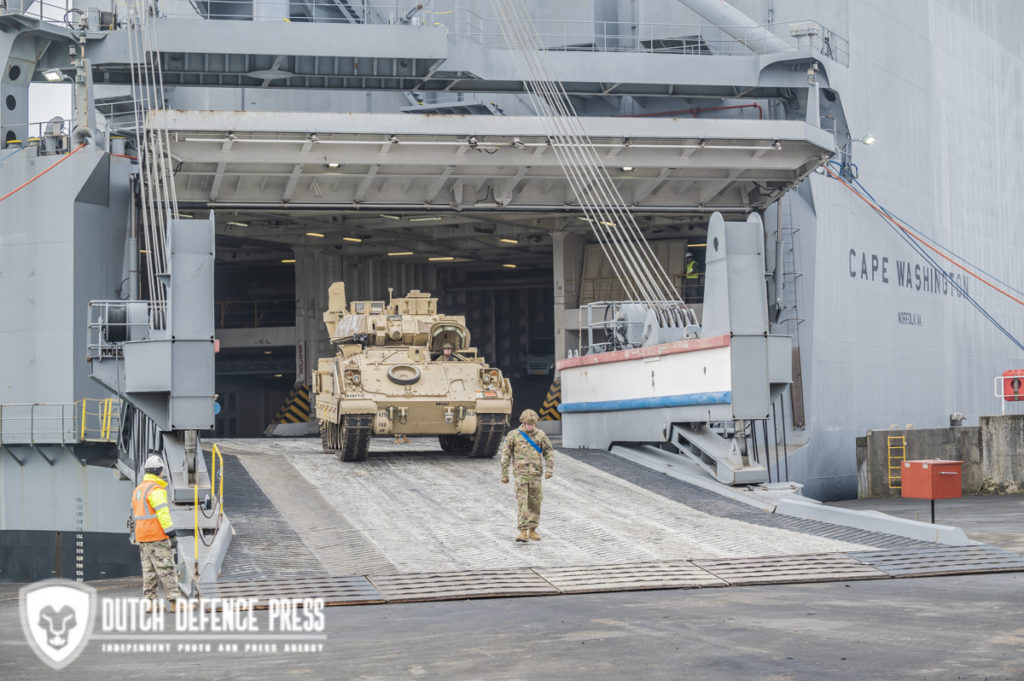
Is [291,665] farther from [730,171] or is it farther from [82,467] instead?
[730,171]

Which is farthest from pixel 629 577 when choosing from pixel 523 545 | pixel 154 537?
pixel 154 537

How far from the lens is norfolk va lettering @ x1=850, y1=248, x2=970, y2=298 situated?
95.7 feet

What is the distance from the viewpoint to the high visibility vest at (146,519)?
1085 cm

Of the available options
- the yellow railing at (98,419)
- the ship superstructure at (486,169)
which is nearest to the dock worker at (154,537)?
the ship superstructure at (486,169)

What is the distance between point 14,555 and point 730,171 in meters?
16.7

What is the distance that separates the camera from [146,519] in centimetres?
1084

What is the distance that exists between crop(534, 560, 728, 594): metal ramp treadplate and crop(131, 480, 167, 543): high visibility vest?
3513mm

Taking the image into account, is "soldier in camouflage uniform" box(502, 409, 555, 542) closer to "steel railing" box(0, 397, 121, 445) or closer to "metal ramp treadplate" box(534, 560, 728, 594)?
"metal ramp treadplate" box(534, 560, 728, 594)

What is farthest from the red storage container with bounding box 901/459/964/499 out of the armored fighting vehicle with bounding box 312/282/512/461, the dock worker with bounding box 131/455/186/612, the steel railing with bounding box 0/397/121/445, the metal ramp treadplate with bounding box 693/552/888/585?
the steel railing with bounding box 0/397/121/445

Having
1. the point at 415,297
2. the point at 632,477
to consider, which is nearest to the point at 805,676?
the point at 632,477

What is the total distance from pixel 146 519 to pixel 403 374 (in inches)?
366

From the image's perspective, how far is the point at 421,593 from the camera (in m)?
11.2

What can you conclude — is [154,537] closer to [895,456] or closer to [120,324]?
[120,324]

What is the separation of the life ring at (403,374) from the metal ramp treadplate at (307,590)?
325 inches
